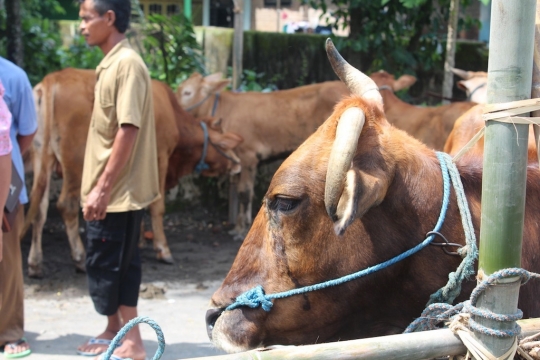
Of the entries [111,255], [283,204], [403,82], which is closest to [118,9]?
[111,255]

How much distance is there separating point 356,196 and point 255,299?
55cm

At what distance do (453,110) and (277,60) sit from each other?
4.06 meters

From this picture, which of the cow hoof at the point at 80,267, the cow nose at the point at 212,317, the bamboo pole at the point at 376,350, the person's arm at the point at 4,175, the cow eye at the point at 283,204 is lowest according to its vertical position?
the cow hoof at the point at 80,267

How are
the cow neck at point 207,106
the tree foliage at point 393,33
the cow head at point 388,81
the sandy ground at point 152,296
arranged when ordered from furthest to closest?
the tree foliage at point 393,33 → the cow neck at point 207,106 → the cow head at point 388,81 → the sandy ground at point 152,296

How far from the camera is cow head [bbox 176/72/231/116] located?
8.99m

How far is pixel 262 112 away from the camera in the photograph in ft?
29.9

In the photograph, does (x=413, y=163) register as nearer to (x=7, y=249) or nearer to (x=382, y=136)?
(x=382, y=136)

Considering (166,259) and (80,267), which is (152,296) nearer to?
(80,267)

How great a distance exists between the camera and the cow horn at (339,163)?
80.9 inches

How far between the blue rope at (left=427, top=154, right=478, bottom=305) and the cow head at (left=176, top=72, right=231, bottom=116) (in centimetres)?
687

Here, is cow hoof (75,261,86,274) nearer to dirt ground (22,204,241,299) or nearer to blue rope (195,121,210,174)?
dirt ground (22,204,241,299)

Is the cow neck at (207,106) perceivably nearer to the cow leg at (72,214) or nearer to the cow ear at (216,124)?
the cow ear at (216,124)

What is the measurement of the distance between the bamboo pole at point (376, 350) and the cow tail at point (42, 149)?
5372mm

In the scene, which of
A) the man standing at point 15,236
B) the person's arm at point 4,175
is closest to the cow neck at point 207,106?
the man standing at point 15,236
